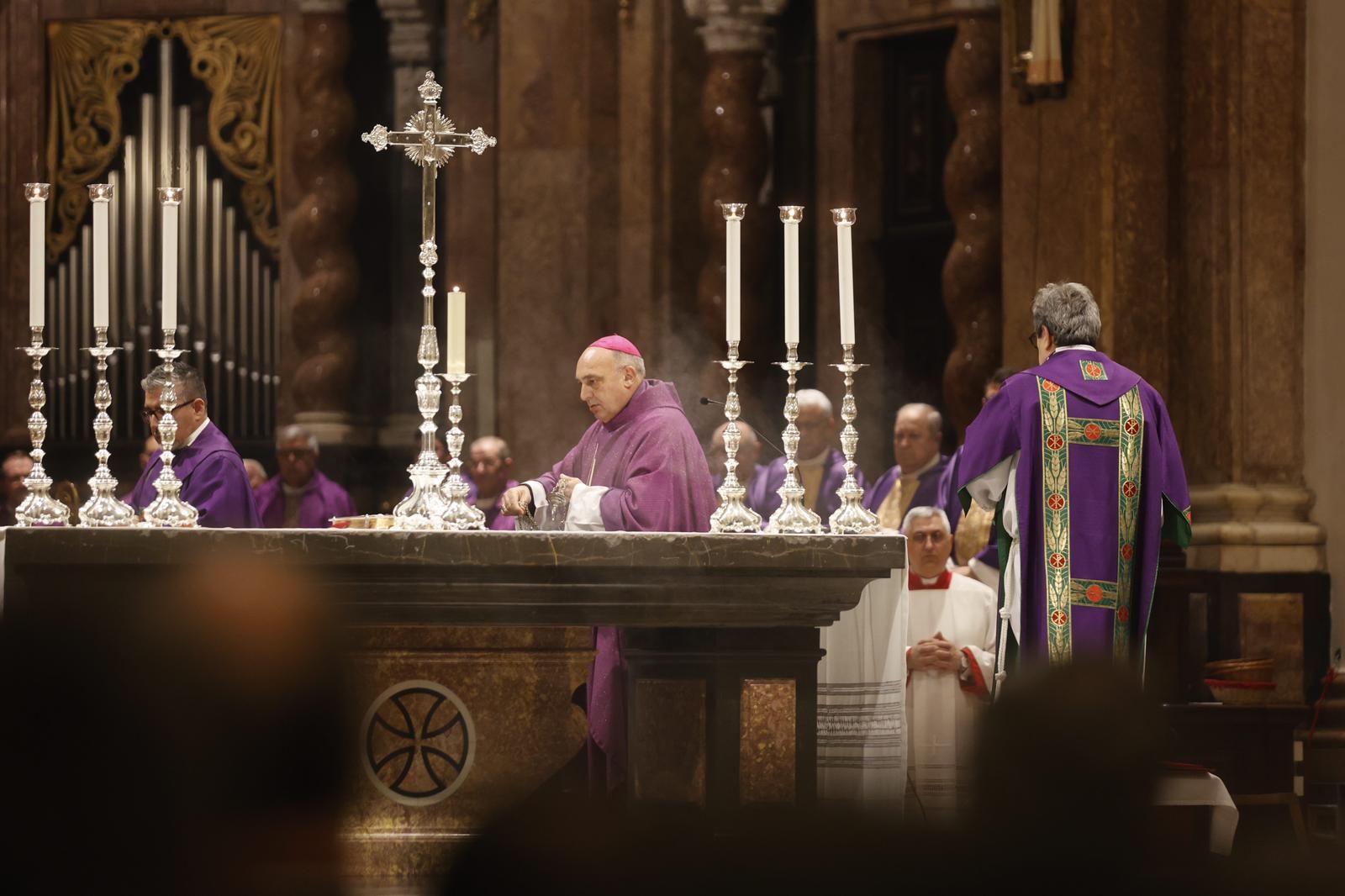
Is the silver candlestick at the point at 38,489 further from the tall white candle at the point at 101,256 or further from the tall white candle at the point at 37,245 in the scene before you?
the tall white candle at the point at 101,256

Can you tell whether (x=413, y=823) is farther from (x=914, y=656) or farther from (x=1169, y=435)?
(x=1169, y=435)

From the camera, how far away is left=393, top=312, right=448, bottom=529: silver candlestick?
14.7 feet

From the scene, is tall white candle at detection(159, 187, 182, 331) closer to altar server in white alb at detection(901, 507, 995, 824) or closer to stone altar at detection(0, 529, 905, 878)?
stone altar at detection(0, 529, 905, 878)

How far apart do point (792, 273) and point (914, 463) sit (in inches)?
132

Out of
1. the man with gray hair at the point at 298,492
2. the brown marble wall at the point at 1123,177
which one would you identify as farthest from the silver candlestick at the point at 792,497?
the man with gray hair at the point at 298,492

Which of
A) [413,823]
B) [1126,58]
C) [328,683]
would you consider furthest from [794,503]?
[1126,58]

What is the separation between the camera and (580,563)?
13.6ft

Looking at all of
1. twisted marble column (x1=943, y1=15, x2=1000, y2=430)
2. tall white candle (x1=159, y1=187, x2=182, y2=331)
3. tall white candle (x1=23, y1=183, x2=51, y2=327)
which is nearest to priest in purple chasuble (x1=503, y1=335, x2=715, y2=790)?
tall white candle (x1=159, y1=187, x2=182, y2=331)

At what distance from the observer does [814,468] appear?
8281mm

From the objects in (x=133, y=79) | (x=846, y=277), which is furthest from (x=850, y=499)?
(x=133, y=79)

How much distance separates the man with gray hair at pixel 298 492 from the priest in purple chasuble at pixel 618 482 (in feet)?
14.9

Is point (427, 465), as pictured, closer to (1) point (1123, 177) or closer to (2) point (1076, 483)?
(2) point (1076, 483)

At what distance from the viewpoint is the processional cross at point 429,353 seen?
4.49 meters

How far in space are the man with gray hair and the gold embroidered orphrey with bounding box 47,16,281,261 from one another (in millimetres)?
1665
